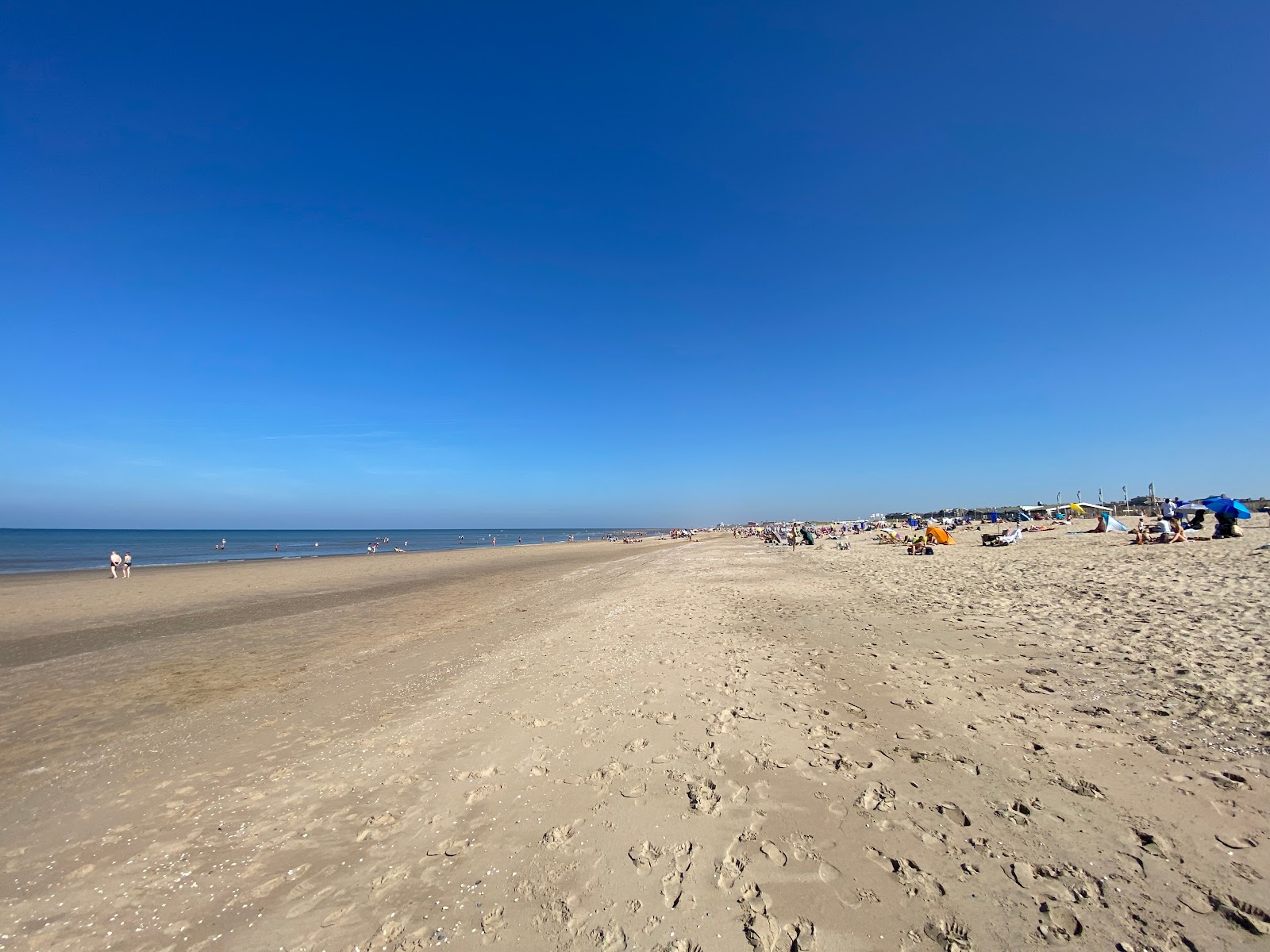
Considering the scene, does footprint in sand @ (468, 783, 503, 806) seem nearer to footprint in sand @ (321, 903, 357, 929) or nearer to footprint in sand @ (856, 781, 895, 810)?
footprint in sand @ (321, 903, 357, 929)

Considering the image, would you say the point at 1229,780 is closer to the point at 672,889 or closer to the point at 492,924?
the point at 672,889

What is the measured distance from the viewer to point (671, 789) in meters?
4.62

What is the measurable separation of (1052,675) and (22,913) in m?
10.9

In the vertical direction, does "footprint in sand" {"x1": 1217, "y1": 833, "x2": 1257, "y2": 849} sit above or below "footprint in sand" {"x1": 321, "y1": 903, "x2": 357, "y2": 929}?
above

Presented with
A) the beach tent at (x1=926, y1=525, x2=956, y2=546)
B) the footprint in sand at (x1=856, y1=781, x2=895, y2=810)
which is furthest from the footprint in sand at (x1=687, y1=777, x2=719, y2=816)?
the beach tent at (x1=926, y1=525, x2=956, y2=546)

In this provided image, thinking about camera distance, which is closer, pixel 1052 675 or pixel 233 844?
pixel 233 844

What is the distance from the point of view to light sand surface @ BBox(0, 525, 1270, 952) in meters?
3.18

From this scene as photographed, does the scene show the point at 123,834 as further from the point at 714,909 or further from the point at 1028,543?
the point at 1028,543

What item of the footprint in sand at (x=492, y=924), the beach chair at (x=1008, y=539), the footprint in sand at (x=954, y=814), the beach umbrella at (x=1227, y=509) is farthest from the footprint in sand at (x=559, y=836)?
the beach umbrella at (x=1227, y=509)

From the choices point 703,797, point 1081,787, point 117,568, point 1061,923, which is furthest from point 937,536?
point 117,568

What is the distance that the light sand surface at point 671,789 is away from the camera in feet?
10.4

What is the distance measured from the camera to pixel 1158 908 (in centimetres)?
300

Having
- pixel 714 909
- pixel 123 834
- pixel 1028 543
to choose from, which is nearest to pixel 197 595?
pixel 123 834

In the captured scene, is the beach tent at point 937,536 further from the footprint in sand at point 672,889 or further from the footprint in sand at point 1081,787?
the footprint in sand at point 672,889
